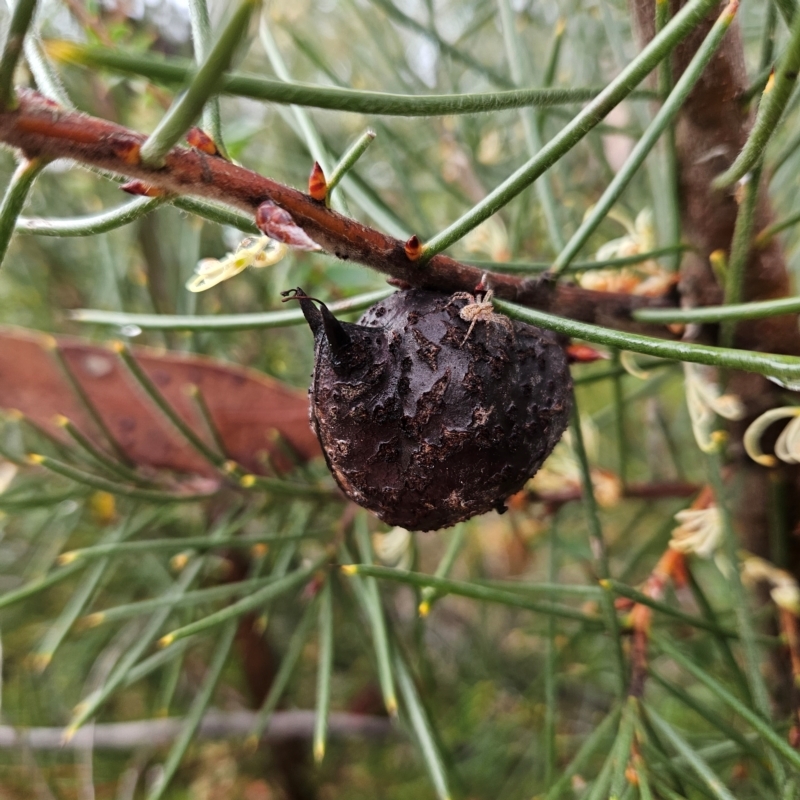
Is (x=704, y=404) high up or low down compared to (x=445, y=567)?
up

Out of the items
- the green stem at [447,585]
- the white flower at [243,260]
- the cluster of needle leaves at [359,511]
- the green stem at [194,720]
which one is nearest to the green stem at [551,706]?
the cluster of needle leaves at [359,511]

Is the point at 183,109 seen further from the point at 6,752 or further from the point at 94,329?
the point at 6,752

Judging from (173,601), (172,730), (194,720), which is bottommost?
(172,730)

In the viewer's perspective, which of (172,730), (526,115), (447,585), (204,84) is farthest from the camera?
(172,730)

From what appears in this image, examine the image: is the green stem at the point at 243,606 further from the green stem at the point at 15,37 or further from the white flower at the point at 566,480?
the green stem at the point at 15,37

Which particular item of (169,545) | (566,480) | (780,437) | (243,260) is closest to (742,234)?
(780,437)

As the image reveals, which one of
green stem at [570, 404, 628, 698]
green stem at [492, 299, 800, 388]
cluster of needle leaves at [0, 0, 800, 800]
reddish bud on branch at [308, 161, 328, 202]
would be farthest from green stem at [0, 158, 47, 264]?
green stem at [570, 404, 628, 698]

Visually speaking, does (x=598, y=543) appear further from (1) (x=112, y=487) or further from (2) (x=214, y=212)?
(1) (x=112, y=487)
